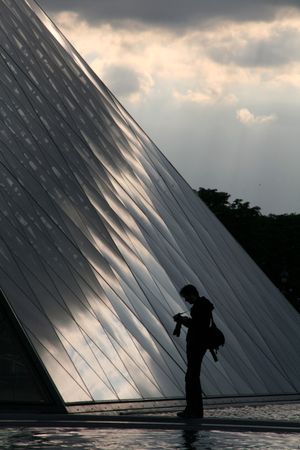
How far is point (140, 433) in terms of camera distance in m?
15.8

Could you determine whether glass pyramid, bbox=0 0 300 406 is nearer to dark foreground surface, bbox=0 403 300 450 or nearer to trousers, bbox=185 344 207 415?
dark foreground surface, bbox=0 403 300 450

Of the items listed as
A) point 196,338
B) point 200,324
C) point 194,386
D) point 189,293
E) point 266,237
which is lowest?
point 194,386

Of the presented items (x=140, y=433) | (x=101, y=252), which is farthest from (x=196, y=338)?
(x=101, y=252)

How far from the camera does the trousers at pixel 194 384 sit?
18.4 metres

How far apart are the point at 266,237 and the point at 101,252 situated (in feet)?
285

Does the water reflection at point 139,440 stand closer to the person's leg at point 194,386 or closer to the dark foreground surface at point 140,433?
the dark foreground surface at point 140,433

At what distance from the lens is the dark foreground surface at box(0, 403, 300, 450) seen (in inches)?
544

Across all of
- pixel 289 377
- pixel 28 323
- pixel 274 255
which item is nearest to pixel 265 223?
pixel 274 255

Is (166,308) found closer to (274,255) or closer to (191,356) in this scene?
(191,356)

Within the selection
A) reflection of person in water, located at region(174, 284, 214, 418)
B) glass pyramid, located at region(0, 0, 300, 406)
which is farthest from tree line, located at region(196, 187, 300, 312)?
reflection of person in water, located at region(174, 284, 214, 418)

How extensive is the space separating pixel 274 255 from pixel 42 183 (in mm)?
87032

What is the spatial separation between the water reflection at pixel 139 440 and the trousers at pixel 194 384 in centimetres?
213

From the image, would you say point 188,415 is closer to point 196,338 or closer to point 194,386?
point 194,386

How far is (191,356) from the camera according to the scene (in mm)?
18594
